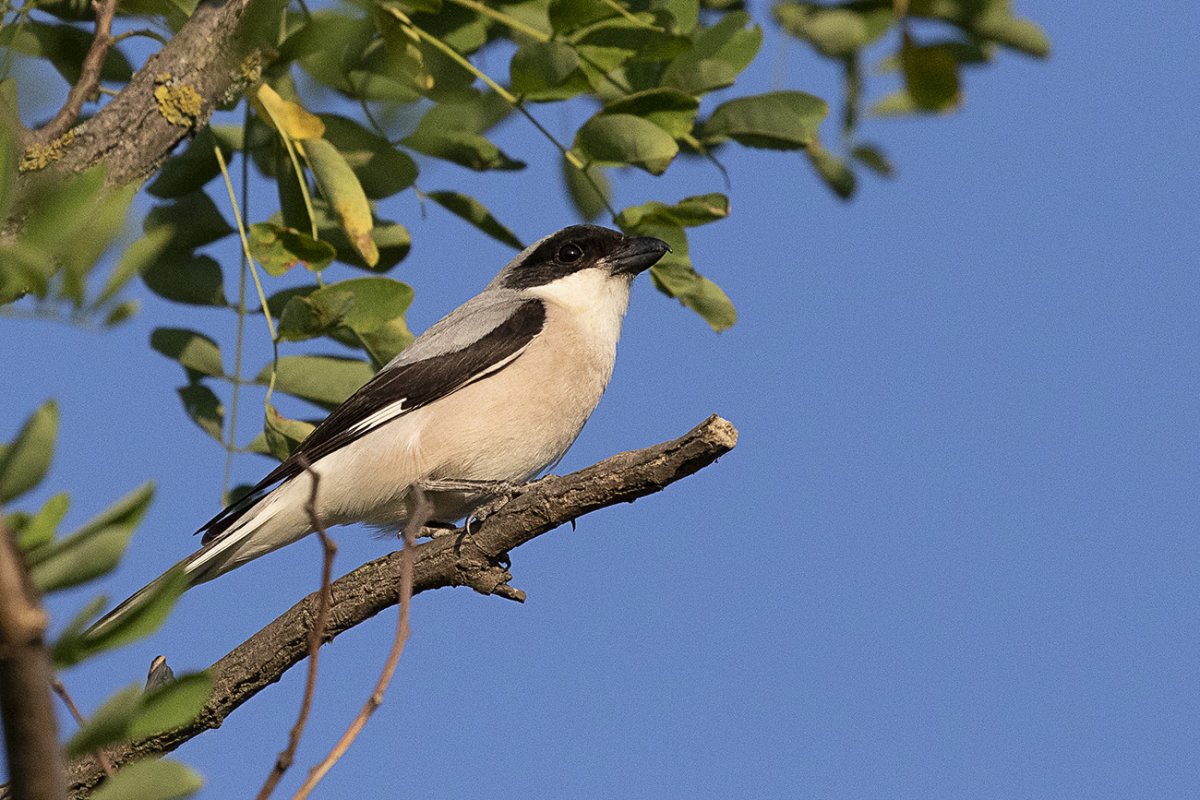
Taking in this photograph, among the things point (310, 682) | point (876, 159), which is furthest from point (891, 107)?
point (310, 682)

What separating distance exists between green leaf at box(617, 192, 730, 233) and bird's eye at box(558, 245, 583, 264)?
1.72 meters

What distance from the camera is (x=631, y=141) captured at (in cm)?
356

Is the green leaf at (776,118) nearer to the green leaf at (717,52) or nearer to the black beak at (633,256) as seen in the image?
the green leaf at (717,52)

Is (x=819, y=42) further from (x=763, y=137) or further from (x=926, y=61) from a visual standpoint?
(x=926, y=61)

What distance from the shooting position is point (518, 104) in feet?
12.0

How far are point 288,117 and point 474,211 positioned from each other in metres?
0.71

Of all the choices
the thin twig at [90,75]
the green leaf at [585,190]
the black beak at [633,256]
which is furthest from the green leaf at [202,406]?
the black beak at [633,256]

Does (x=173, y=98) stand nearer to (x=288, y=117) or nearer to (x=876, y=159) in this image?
(x=288, y=117)

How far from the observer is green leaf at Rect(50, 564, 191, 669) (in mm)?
1316

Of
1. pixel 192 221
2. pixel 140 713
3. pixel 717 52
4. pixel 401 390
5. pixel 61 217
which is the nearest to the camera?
pixel 61 217

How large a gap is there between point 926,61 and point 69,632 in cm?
252

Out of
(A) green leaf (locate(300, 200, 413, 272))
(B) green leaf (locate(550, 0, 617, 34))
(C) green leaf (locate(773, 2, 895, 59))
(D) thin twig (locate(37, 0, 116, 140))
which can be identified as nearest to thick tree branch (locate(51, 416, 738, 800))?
(A) green leaf (locate(300, 200, 413, 272))

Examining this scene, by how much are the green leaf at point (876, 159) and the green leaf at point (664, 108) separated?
101 centimetres

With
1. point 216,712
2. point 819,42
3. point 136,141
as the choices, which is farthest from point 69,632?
→ point 819,42
